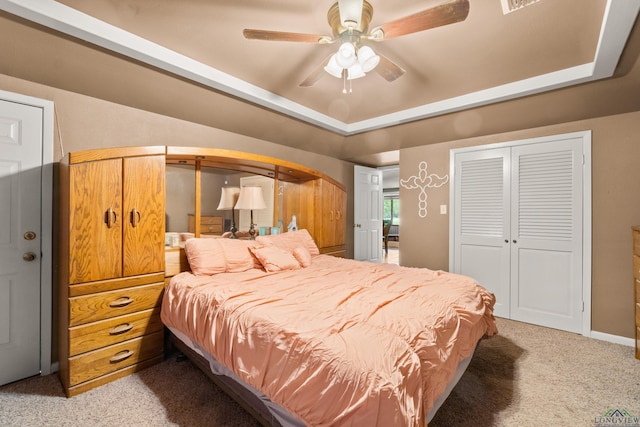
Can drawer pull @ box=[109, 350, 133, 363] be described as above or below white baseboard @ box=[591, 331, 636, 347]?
above

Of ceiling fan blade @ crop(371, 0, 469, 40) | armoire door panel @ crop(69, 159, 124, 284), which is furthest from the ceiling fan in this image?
armoire door panel @ crop(69, 159, 124, 284)

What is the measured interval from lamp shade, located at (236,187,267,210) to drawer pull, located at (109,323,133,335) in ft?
5.11

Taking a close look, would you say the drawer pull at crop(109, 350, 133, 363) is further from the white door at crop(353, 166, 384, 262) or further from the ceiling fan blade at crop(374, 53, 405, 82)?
the white door at crop(353, 166, 384, 262)

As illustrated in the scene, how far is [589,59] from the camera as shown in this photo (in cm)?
237

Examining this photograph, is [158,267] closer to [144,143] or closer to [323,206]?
[144,143]

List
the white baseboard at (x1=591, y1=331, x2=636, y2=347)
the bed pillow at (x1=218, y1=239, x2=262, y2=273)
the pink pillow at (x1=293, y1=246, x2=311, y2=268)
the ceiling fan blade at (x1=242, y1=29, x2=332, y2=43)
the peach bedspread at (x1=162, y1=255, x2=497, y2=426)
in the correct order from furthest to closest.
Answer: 1. the pink pillow at (x1=293, y1=246, x2=311, y2=268)
2. the white baseboard at (x1=591, y1=331, x2=636, y2=347)
3. the bed pillow at (x1=218, y1=239, x2=262, y2=273)
4. the ceiling fan blade at (x1=242, y1=29, x2=332, y2=43)
5. the peach bedspread at (x1=162, y1=255, x2=497, y2=426)

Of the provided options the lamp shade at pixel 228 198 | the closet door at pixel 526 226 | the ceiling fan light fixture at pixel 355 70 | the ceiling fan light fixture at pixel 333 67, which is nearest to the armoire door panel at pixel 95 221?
the lamp shade at pixel 228 198

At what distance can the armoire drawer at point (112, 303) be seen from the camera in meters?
1.99

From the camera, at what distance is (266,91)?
3041 millimetres

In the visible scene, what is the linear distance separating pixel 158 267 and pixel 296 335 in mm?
1649

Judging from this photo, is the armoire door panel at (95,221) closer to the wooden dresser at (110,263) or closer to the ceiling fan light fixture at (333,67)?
the wooden dresser at (110,263)

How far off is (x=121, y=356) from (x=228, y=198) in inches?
67.5

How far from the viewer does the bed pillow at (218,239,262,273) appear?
258 centimetres

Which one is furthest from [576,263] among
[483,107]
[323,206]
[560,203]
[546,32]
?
[323,206]
